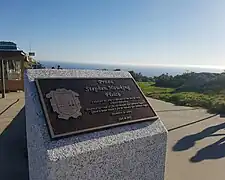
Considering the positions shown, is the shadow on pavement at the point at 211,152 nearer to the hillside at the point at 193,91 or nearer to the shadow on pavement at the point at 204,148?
the shadow on pavement at the point at 204,148

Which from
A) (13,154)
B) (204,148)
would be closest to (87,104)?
(13,154)

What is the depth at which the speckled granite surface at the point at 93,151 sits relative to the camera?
2.88 metres

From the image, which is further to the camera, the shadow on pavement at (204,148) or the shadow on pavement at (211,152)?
the shadow on pavement at (204,148)

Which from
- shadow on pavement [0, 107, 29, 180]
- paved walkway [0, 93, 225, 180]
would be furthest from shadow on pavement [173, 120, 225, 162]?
shadow on pavement [0, 107, 29, 180]

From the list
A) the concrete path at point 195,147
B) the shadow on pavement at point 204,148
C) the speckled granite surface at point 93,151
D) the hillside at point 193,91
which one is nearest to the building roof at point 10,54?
the hillside at point 193,91

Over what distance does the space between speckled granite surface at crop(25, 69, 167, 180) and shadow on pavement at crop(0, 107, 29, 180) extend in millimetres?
986

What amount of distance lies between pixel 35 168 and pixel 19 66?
1524cm

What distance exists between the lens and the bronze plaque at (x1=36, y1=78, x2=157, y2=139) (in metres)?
3.17

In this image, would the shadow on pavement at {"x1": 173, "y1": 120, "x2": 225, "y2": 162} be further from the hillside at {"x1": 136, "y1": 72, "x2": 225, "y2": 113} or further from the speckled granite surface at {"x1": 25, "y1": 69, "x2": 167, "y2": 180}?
the hillside at {"x1": 136, "y1": 72, "x2": 225, "y2": 113}

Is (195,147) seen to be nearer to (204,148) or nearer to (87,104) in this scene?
(204,148)

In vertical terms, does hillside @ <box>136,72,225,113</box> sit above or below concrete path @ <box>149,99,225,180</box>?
above

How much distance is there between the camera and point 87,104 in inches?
139

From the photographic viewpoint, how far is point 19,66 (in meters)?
17.3

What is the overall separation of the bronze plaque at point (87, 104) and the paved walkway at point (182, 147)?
147 cm
